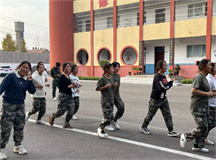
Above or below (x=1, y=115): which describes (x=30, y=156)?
below

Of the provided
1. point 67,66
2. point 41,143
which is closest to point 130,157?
point 41,143

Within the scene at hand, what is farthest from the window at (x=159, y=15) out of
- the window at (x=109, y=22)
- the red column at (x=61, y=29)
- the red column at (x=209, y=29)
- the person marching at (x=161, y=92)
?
the person marching at (x=161, y=92)

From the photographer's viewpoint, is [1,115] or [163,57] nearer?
[1,115]

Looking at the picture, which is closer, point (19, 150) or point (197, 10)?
point (19, 150)

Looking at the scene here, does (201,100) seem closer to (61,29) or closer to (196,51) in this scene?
(196,51)

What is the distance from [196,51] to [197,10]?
3833mm

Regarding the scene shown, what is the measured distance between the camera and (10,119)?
12.0 ft

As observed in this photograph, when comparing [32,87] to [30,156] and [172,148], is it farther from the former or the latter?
[172,148]

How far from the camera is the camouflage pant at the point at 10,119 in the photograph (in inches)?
144

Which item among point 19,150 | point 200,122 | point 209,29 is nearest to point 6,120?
point 19,150

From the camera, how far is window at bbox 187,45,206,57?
1990cm

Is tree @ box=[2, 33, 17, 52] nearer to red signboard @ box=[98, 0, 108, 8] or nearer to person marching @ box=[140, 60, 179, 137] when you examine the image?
red signboard @ box=[98, 0, 108, 8]

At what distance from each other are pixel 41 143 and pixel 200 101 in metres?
3.24

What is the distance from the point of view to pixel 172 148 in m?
4.10
